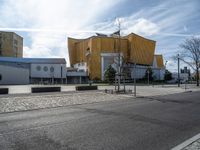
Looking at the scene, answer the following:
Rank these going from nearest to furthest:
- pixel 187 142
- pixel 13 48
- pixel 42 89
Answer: pixel 187 142, pixel 42 89, pixel 13 48

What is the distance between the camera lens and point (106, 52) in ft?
358

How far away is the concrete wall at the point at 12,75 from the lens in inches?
2896

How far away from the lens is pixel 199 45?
59.4 m

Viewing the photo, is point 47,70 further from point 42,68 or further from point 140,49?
point 140,49

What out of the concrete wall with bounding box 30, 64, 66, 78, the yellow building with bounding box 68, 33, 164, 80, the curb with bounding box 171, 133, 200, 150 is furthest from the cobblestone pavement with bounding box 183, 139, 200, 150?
the concrete wall with bounding box 30, 64, 66, 78

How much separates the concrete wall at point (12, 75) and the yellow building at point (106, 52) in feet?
114

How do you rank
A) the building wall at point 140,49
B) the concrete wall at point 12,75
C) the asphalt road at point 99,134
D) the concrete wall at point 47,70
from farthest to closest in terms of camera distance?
the building wall at point 140,49
the concrete wall at point 47,70
the concrete wall at point 12,75
the asphalt road at point 99,134

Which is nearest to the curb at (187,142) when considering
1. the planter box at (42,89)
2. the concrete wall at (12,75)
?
the planter box at (42,89)

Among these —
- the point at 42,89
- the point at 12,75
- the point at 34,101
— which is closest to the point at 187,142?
the point at 34,101

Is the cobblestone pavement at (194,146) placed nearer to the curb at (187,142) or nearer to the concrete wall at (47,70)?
the curb at (187,142)

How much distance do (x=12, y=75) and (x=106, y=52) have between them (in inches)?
1779

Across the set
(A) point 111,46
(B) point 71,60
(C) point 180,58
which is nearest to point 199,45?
(C) point 180,58

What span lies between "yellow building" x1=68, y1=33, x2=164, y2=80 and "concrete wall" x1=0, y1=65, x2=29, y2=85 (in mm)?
34727

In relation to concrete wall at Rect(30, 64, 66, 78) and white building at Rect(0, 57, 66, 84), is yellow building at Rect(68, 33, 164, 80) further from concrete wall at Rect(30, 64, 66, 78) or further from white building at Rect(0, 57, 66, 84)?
concrete wall at Rect(30, 64, 66, 78)
